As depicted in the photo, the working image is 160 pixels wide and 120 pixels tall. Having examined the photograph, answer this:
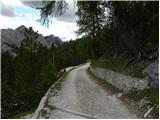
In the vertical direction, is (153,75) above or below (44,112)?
above

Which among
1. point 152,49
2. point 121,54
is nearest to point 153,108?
point 152,49

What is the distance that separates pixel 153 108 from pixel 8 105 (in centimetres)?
1203

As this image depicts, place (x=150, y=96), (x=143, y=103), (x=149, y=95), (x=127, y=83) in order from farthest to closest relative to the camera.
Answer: (x=127, y=83), (x=149, y=95), (x=150, y=96), (x=143, y=103)

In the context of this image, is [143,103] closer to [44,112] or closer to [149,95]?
[149,95]

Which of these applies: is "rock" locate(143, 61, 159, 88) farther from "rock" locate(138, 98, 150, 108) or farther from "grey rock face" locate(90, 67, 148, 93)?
"rock" locate(138, 98, 150, 108)

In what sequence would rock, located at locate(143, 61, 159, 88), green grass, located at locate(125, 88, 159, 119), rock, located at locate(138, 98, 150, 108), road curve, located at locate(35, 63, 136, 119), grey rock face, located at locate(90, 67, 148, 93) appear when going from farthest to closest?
1. grey rock face, located at locate(90, 67, 148, 93)
2. rock, located at locate(143, 61, 159, 88)
3. rock, located at locate(138, 98, 150, 108)
4. road curve, located at locate(35, 63, 136, 119)
5. green grass, located at locate(125, 88, 159, 119)

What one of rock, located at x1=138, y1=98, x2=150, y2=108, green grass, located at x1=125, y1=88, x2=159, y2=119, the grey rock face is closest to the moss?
green grass, located at x1=125, y1=88, x2=159, y2=119

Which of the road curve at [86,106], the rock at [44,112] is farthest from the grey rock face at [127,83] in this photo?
the rock at [44,112]

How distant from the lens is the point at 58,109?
595 inches

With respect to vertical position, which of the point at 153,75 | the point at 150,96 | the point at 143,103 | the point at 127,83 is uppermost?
the point at 153,75

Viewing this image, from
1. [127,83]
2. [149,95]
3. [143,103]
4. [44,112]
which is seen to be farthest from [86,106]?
[127,83]

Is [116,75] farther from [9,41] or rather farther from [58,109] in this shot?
[9,41]

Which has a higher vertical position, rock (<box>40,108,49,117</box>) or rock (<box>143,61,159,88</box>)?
rock (<box>143,61,159,88</box>)

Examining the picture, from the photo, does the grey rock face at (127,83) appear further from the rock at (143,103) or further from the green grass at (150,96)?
the rock at (143,103)
